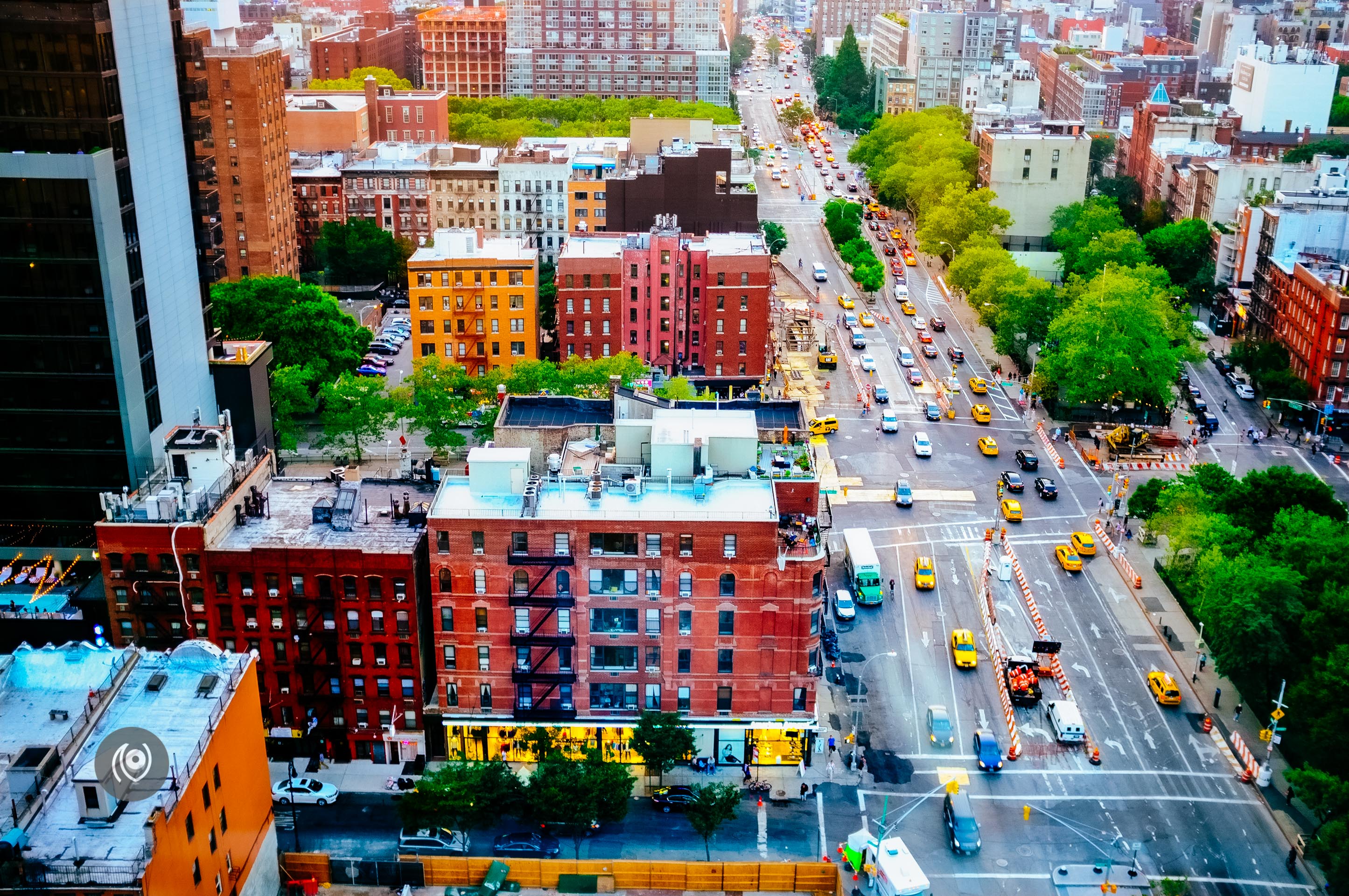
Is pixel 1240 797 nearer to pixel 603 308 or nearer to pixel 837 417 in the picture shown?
pixel 837 417

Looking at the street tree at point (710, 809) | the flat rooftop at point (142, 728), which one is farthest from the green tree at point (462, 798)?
the flat rooftop at point (142, 728)

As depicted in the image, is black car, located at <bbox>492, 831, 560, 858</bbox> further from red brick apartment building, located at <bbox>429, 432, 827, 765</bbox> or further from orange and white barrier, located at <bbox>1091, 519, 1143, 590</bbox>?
orange and white barrier, located at <bbox>1091, 519, 1143, 590</bbox>

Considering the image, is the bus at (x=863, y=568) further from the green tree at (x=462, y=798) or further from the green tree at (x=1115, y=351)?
the green tree at (x=1115, y=351)

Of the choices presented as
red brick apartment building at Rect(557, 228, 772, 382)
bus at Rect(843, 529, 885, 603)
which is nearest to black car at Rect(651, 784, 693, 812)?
bus at Rect(843, 529, 885, 603)

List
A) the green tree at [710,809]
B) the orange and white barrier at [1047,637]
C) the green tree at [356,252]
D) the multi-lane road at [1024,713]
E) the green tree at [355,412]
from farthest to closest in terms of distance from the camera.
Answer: the green tree at [356,252], the green tree at [355,412], the orange and white barrier at [1047,637], the multi-lane road at [1024,713], the green tree at [710,809]

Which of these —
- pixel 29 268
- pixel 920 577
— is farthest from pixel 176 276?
pixel 920 577
